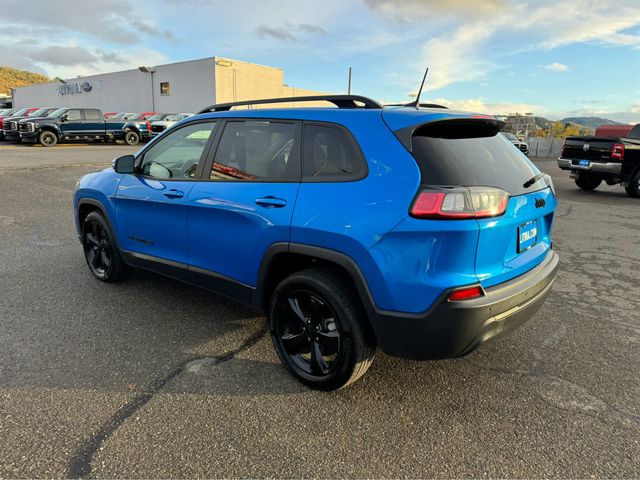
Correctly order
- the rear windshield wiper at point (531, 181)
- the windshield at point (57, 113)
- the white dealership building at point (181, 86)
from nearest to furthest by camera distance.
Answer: the rear windshield wiper at point (531, 181), the windshield at point (57, 113), the white dealership building at point (181, 86)

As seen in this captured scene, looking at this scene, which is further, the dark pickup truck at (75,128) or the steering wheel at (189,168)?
the dark pickup truck at (75,128)

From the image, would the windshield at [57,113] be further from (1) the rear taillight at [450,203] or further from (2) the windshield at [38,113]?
(1) the rear taillight at [450,203]

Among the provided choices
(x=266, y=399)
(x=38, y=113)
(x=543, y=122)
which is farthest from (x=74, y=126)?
(x=543, y=122)

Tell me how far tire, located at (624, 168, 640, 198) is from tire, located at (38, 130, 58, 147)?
22852mm

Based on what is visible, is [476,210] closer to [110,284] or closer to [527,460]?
[527,460]

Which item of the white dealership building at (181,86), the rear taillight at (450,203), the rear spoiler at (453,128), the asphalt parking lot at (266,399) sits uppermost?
the white dealership building at (181,86)

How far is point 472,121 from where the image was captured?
261cm

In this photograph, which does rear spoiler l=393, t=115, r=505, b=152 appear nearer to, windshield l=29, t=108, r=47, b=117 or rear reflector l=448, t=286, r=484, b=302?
rear reflector l=448, t=286, r=484, b=302

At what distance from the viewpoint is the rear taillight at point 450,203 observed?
2.21m

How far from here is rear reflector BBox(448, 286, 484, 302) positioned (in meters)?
2.21

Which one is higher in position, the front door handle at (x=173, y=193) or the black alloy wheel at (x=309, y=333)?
the front door handle at (x=173, y=193)

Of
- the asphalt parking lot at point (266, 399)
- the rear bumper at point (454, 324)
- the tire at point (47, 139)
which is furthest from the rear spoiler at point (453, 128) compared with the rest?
the tire at point (47, 139)

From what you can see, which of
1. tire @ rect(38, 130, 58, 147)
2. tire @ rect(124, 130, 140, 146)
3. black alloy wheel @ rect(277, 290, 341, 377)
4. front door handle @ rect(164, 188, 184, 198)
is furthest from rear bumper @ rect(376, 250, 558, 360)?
tire @ rect(124, 130, 140, 146)

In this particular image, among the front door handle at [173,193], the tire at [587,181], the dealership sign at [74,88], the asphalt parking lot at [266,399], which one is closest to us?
the asphalt parking lot at [266,399]
